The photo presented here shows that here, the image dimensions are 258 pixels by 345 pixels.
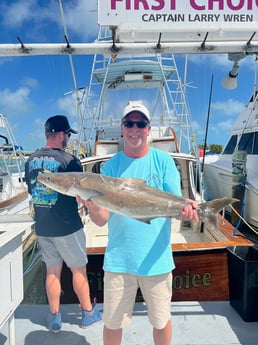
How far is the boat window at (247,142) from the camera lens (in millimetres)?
9312

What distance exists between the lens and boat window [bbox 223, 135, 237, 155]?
431 inches

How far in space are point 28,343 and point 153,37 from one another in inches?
99.4

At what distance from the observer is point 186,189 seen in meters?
6.65

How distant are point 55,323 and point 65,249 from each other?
617mm

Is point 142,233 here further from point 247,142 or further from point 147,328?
point 247,142

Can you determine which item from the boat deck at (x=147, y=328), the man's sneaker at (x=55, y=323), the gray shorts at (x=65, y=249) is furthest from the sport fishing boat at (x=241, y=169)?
the man's sneaker at (x=55, y=323)

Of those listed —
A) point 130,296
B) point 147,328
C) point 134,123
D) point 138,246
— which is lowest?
point 147,328

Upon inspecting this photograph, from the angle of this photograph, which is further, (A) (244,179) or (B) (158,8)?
(A) (244,179)

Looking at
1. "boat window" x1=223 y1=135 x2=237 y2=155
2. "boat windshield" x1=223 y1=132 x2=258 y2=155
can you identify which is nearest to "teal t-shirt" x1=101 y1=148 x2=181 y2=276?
"boat windshield" x1=223 y1=132 x2=258 y2=155

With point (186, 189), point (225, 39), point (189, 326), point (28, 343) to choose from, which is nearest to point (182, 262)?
point (189, 326)

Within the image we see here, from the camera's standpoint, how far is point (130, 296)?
73.7 inches

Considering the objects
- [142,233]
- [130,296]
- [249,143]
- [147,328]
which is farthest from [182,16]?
[249,143]

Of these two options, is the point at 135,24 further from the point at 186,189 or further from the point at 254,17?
the point at 186,189

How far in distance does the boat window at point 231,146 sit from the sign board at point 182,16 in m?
9.07
